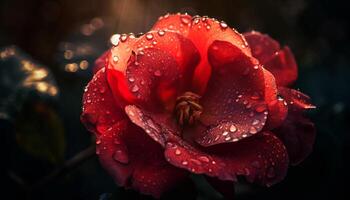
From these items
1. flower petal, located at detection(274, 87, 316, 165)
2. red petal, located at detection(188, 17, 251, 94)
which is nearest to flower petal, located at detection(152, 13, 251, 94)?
red petal, located at detection(188, 17, 251, 94)

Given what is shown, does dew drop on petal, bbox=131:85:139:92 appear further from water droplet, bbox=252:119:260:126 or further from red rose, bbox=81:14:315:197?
water droplet, bbox=252:119:260:126

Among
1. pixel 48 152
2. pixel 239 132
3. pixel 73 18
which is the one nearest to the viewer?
pixel 239 132

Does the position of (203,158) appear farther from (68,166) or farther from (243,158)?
(68,166)

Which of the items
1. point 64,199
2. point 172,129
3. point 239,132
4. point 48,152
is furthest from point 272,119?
point 64,199

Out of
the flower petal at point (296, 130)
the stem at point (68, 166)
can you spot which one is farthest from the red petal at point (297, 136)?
the stem at point (68, 166)

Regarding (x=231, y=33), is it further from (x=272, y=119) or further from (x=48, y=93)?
(x=48, y=93)
